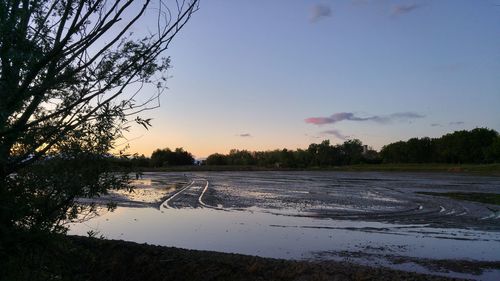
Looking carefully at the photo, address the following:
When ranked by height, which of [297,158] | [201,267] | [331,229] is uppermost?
[297,158]

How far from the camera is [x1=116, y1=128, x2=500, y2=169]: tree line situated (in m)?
128

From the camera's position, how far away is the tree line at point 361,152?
420 ft

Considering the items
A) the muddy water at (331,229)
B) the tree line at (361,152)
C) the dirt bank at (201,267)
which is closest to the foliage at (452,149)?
the tree line at (361,152)

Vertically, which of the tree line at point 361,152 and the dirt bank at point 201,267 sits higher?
the tree line at point 361,152

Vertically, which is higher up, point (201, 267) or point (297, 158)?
point (297, 158)

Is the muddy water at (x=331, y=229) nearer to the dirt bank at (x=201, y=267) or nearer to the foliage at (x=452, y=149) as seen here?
the dirt bank at (x=201, y=267)

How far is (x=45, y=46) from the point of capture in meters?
4.34

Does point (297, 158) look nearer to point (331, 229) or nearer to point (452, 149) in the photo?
point (452, 149)

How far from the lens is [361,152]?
595 feet

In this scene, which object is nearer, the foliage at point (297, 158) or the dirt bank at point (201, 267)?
the dirt bank at point (201, 267)

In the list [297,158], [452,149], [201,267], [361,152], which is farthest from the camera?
[361,152]

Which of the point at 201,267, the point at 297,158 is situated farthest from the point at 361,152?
the point at 201,267

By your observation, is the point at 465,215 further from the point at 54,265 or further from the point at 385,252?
the point at 54,265

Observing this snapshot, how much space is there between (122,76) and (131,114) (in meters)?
0.44
